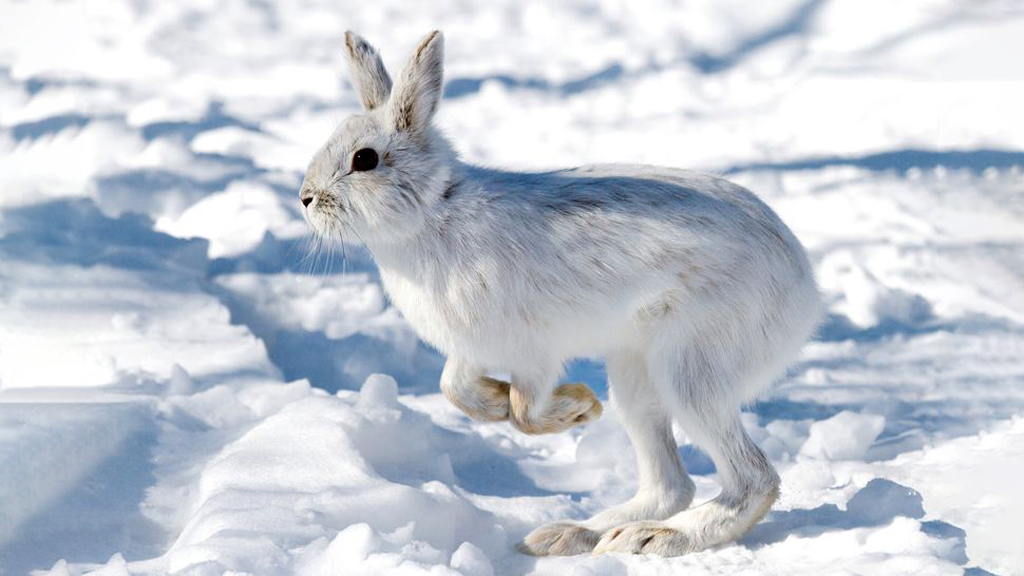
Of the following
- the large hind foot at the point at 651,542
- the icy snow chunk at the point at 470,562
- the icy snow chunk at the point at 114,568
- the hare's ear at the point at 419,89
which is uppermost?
the hare's ear at the point at 419,89

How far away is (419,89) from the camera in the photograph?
13.2ft

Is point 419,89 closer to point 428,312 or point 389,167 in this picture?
point 389,167

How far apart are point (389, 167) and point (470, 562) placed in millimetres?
1370

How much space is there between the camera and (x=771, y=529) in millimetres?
4426

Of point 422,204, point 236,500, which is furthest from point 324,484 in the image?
point 422,204

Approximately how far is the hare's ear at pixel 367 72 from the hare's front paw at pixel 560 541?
1.71 m

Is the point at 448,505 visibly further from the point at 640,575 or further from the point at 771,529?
the point at 771,529

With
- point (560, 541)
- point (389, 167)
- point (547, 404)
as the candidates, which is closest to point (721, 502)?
point (560, 541)

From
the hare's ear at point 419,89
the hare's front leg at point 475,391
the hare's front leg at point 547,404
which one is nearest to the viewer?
the hare's ear at point 419,89

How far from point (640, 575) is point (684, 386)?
26.1 inches

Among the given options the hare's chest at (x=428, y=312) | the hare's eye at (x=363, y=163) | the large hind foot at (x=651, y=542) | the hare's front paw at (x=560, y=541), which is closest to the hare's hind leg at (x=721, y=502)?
the large hind foot at (x=651, y=542)

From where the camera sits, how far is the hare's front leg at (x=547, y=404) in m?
4.12

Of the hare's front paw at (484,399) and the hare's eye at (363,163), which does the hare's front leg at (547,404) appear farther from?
the hare's eye at (363,163)

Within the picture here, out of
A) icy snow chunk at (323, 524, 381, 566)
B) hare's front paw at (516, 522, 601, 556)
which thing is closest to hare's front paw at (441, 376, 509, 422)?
hare's front paw at (516, 522, 601, 556)
